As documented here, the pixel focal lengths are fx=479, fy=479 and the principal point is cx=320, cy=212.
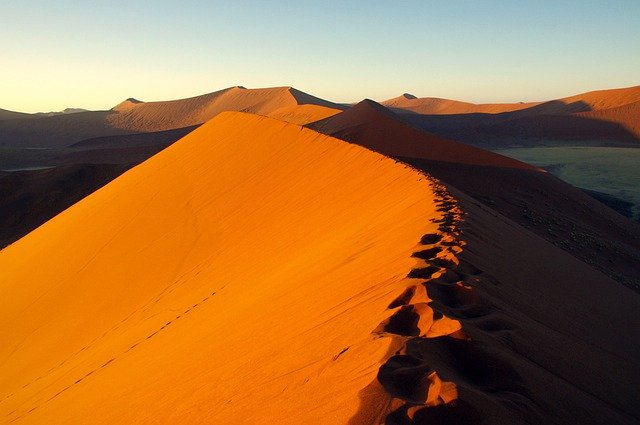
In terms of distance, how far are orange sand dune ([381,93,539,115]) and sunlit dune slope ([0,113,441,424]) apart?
84399 millimetres

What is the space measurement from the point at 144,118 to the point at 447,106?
222 feet

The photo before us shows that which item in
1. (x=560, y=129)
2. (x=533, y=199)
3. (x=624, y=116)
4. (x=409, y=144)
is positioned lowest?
(x=533, y=199)

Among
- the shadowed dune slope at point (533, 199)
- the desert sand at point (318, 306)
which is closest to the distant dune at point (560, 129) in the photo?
the shadowed dune slope at point (533, 199)

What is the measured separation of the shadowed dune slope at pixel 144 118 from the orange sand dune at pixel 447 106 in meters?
33.1

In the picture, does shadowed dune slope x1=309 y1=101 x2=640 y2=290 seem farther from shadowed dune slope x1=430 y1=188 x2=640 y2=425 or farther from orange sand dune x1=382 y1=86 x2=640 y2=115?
orange sand dune x1=382 y1=86 x2=640 y2=115

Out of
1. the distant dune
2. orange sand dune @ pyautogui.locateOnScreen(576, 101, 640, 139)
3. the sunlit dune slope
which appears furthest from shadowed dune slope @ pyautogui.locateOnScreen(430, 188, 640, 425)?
orange sand dune @ pyautogui.locateOnScreen(576, 101, 640, 139)

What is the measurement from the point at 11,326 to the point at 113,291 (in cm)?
192

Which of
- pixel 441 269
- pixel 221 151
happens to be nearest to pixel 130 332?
pixel 441 269

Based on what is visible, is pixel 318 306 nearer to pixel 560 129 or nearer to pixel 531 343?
pixel 531 343

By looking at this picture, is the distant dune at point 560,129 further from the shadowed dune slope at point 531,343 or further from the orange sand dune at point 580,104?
the shadowed dune slope at point 531,343

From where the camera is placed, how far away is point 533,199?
13258 millimetres

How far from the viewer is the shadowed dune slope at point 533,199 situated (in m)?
10.2

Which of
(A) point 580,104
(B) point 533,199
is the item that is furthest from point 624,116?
(B) point 533,199

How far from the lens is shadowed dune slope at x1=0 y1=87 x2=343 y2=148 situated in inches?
2709
